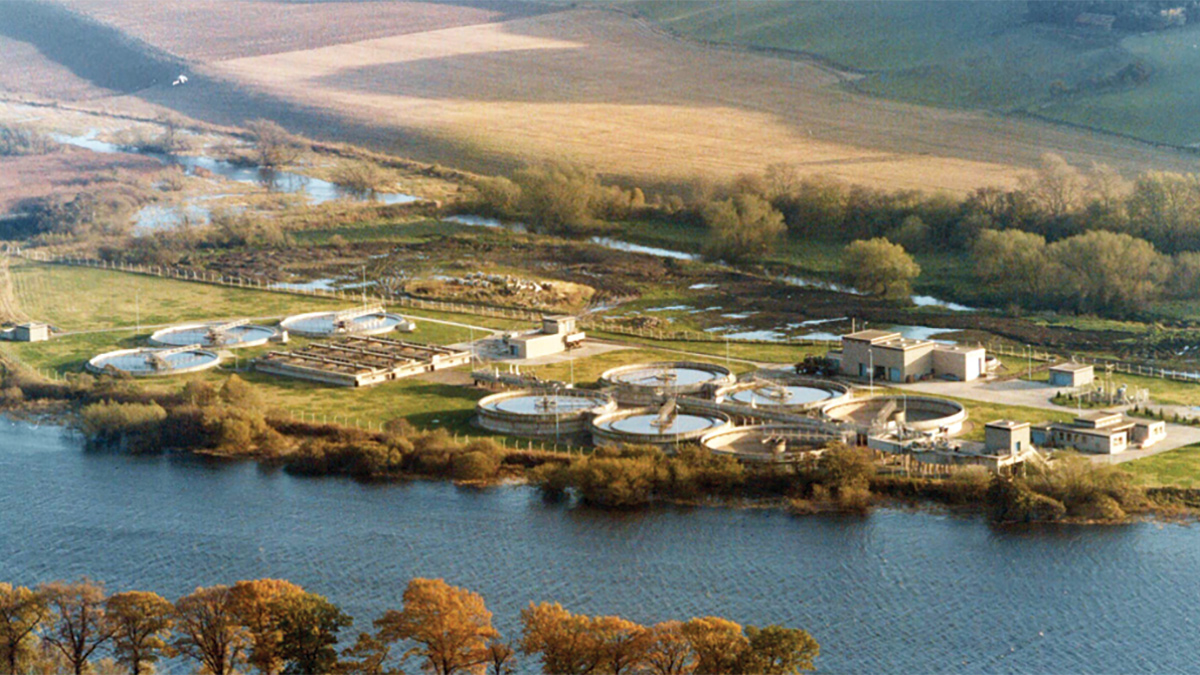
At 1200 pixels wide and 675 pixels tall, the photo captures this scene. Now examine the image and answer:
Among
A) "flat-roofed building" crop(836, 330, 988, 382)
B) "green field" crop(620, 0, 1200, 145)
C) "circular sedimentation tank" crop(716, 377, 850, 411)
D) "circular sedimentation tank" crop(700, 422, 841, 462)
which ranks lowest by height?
"circular sedimentation tank" crop(700, 422, 841, 462)

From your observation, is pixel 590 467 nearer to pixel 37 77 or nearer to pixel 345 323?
pixel 345 323

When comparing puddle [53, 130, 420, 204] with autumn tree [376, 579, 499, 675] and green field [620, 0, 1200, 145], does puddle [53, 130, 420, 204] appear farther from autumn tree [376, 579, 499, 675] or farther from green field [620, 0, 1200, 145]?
autumn tree [376, 579, 499, 675]

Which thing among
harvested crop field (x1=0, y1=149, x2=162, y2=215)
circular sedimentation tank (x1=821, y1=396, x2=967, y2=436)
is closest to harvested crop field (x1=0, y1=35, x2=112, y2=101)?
harvested crop field (x1=0, y1=149, x2=162, y2=215)

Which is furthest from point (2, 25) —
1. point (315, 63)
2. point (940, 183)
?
point (940, 183)

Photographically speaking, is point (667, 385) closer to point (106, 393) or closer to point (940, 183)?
point (106, 393)

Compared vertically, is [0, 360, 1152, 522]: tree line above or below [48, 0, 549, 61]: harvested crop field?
below

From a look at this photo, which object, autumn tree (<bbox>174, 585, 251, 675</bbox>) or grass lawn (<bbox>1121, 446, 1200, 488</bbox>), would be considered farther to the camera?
grass lawn (<bbox>1121, 446, 1200, 488</bbox>)


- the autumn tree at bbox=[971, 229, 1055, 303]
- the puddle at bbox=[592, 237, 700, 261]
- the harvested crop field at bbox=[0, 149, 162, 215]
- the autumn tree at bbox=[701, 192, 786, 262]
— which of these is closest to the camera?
the autumn tree at bbox=[971, 229, 1055, 303]

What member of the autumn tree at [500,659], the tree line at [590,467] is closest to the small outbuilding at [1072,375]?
the tree line at [590,467]
